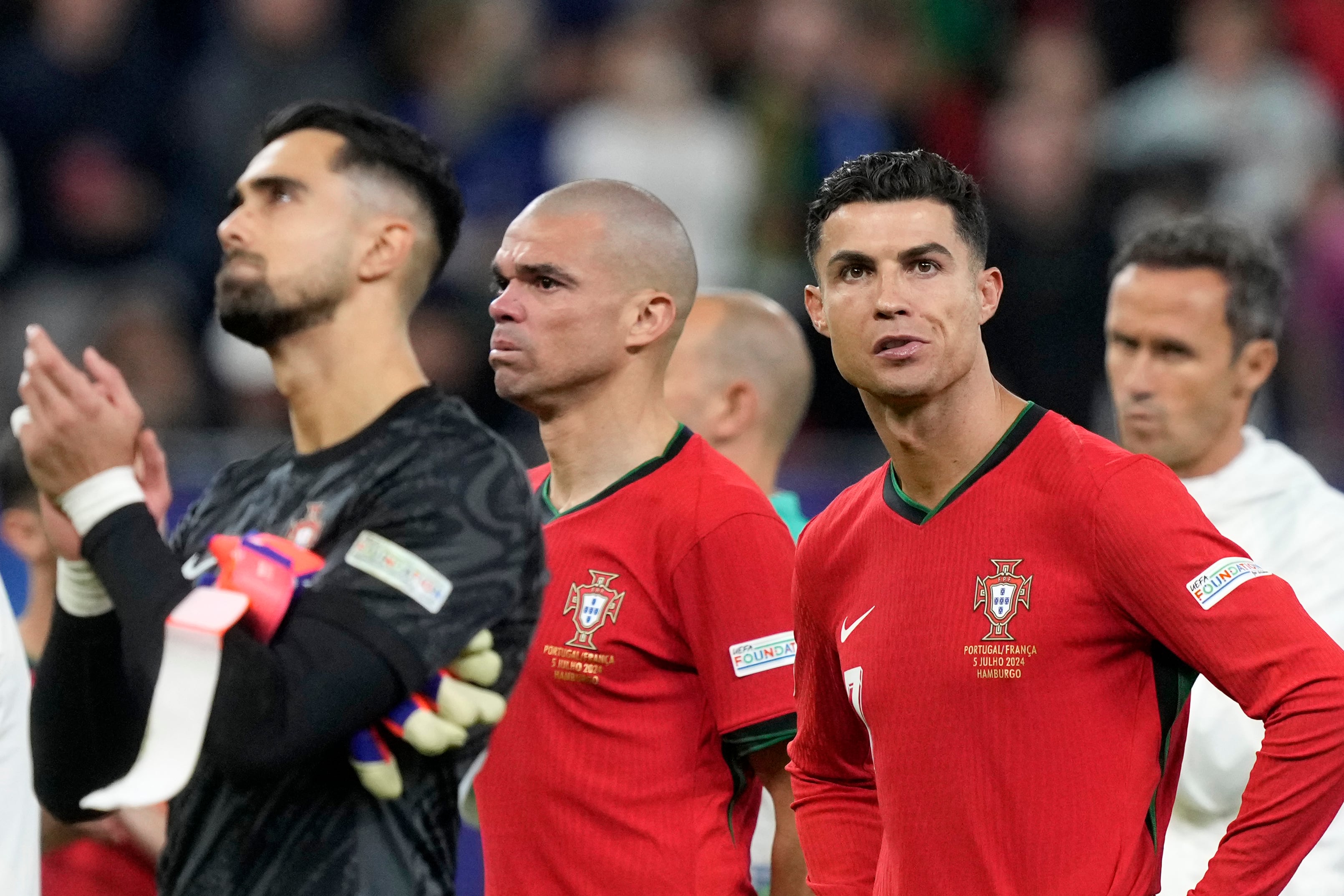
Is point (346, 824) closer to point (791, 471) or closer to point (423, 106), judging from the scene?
point (791, 471)

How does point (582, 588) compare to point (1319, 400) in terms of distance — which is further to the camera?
point (1319, 400)

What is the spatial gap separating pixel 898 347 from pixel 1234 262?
1.65 metres

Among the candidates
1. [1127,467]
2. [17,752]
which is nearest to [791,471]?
[1127,467]

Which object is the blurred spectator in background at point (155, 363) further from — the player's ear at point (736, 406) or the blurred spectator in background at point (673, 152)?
the player's ear at point (736, 406)

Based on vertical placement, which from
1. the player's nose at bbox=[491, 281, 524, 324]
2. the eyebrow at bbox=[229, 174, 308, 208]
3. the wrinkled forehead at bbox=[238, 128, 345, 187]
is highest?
the wrinkled forehead at bbox=[238, 128, 345, 187]

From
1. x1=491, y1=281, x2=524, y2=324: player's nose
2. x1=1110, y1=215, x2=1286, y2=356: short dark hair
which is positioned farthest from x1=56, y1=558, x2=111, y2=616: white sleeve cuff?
x1=1110, y1=215, x2=1286, y2=356: short dark hair

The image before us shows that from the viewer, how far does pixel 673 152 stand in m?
9.41

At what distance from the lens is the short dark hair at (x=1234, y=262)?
4.87 meters

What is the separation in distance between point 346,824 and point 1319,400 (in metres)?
6.38

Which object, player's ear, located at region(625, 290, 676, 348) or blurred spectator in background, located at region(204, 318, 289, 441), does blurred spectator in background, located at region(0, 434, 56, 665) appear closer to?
player's ear, located at region(625, 290, 676, 348)

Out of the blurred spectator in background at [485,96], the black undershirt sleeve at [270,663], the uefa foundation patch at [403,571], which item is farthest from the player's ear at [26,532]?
the blurred spectator in background at [485,96]

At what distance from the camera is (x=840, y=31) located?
32.6 feet

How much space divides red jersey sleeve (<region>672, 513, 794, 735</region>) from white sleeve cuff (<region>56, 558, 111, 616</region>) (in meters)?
1.20

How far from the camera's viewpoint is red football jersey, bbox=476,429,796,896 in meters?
3.87
